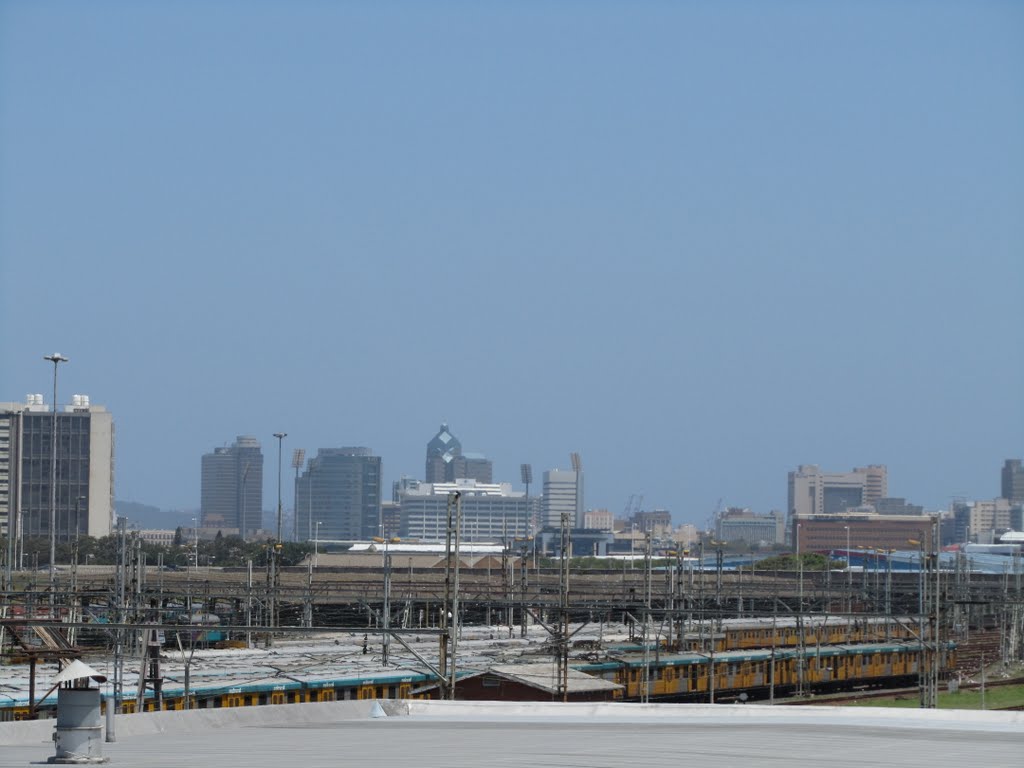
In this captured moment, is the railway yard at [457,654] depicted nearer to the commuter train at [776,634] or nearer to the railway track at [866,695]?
the commuter train at [776,634]

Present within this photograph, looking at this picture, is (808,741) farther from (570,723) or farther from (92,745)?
(92,745)

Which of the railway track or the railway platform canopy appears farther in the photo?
the railway track

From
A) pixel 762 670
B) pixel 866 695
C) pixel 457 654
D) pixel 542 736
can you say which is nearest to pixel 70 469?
pixel 762 670

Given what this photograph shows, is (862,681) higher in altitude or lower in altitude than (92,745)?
lower

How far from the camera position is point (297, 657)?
38.8 m

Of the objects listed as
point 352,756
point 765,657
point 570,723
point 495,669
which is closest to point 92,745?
point 352,756

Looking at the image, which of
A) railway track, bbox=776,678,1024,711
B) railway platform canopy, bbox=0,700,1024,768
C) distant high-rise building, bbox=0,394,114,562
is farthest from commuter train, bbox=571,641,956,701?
distant high-rise building, bbox=0,394,114,562

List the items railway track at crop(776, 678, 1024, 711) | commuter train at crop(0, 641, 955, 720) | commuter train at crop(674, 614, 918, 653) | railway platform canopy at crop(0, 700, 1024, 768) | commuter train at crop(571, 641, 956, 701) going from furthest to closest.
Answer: commuter train at crop(674, 614, 918, 653) < railway track at crop(776, 678, 1024, 711) < commuter train at crop(571, 641, 956, 701) < commuter train at crop(0, 641, 955, 720) < railway platform canopy at crop(0, 700, 1024, 768)

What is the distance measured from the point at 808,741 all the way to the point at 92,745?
7342 millimetres

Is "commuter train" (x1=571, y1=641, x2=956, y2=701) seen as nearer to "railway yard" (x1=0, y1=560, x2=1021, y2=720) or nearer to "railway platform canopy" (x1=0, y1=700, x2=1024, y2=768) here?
"railway yard" (x1=0, y1=560, x2=1021, y2=720)

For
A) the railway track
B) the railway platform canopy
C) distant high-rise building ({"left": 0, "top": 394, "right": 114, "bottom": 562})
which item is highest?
distant high-rise building ({"left": 0, "top": 394, "right": 114, "bottom": 562})

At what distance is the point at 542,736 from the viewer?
16.6m

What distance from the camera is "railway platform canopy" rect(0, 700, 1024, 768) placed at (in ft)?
46.9

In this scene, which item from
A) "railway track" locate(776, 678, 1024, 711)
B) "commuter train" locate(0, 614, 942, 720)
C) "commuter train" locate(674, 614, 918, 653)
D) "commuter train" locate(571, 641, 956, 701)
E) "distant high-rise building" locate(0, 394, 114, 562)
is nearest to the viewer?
"commuter train" locate(0, 614, 942, 720)
